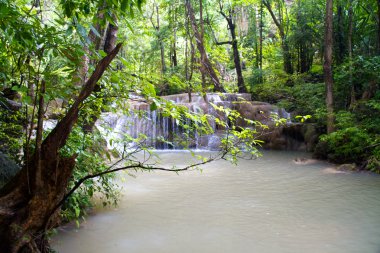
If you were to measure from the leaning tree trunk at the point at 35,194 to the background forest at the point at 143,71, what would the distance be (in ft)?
0.06

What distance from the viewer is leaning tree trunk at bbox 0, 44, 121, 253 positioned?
2.09 meters

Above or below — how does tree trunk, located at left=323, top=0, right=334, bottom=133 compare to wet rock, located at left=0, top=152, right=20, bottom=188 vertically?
above

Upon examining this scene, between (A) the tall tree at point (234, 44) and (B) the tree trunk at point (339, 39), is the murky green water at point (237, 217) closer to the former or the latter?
(B) the tree trunk at point (339, 39)

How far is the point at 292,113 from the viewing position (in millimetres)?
12625

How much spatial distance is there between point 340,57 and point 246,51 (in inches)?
268

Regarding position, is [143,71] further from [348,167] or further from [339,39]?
[339,39]

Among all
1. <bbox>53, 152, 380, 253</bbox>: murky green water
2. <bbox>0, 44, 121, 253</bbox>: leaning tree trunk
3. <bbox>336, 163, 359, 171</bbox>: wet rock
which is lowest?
<bbox>53, 152, 380, 253</bbox>: murky green water

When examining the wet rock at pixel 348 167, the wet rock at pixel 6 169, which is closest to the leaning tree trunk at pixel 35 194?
the wet rock at pixel 6 169

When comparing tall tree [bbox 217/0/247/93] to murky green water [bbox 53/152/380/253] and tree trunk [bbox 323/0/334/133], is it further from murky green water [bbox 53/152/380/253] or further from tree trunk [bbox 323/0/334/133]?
murky green water [bbox 53/152/380/253]

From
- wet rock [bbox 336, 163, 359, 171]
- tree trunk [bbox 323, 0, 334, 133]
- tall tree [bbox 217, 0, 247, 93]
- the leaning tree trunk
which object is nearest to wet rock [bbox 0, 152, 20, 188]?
the leaning tree trunk

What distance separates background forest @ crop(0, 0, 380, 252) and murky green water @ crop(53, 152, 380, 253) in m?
0.45

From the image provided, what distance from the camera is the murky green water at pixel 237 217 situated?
12.1 feet

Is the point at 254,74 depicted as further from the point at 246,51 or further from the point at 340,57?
the point at 340,57

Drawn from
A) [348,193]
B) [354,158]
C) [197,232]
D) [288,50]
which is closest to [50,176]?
[197,232]
